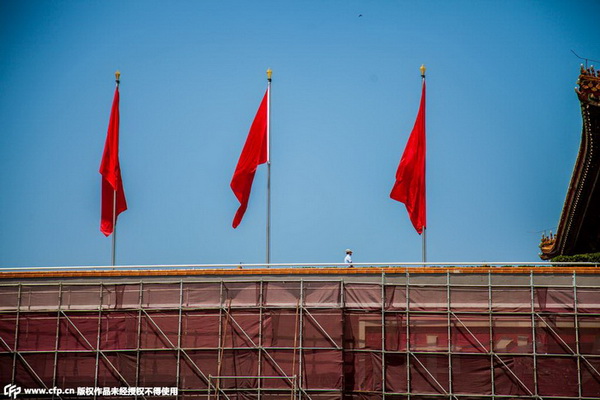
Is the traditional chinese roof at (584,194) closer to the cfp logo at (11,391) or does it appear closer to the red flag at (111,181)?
the red flag at (111,181)

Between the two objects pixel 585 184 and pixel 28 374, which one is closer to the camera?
pixel 28 374

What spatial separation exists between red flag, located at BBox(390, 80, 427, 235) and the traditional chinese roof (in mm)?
4705

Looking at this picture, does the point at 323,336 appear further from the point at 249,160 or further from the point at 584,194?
the point at 584,194

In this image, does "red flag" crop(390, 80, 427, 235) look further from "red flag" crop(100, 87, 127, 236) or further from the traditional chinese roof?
A: "red flag" crop(100, 87, 127, 236)

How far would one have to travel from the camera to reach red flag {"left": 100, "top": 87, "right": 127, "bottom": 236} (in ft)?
90.2

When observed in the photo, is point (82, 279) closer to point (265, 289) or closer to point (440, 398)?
point (265, 289)

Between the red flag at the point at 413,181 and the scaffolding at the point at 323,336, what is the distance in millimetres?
2555

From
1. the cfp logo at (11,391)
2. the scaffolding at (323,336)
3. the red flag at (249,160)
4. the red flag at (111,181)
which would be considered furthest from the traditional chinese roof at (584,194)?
the cfp logo at (11,391)

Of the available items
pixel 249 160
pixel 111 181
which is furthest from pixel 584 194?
pixel 111 181

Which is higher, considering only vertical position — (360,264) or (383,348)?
(360,264)

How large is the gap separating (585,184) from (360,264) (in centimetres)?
824

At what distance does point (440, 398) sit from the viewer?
78.1ft

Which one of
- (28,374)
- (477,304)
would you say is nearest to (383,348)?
(477,304)

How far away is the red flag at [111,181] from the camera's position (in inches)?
1083
